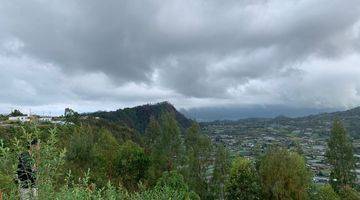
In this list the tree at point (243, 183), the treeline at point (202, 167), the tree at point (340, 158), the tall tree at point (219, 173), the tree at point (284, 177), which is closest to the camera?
the tree at point (284, 177)

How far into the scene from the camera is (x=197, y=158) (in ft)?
300

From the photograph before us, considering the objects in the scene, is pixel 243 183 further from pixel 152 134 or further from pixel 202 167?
pixel 152 134

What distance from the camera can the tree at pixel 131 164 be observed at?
7631cm

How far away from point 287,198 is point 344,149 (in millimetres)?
23222

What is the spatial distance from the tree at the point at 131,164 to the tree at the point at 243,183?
16667mm

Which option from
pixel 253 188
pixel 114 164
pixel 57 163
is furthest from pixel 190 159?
pixel 57 163

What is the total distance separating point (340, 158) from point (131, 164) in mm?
36046

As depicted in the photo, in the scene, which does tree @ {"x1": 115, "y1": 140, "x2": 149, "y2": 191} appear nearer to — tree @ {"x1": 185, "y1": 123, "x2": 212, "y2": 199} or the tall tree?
tree @ {"x1": 185, "y1": 123, "x2": 212, "y2": 199}

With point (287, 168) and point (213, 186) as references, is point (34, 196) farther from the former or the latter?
point (213, 186)

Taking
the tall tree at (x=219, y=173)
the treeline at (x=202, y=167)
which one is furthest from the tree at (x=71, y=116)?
the tall tree at (x=219, y=173)

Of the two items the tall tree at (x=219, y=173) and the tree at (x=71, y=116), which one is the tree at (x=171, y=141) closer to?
the tall tree at (x=219, y=173)

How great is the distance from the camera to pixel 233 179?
6744 centimetres

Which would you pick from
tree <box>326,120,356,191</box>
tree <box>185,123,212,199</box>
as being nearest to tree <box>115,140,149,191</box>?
tree <box>185,123,212,199</box>

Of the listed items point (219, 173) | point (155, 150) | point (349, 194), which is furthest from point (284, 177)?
point (155, 150)
